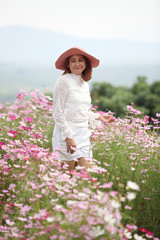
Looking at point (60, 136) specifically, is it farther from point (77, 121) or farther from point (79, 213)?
point (79, 213)

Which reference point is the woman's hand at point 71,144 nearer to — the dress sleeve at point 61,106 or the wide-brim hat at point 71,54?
the dress sleeve at point 61,106

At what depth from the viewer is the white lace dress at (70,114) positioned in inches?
116

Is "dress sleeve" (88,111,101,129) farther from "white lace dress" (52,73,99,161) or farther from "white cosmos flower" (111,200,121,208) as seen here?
"white cosmos flower" (111,200,121,208)

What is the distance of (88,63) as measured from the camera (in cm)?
329

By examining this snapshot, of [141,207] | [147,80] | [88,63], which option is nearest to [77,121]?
[88,63]

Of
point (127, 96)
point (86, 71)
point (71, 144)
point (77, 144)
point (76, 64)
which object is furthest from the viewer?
point (127, 96)

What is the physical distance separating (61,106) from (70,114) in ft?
0.43

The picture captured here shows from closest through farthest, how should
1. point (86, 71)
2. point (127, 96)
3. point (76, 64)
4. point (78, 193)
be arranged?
1. point (78, 193)
2. point (76, 64)
3. point (86, 71)
4. point (127, 96)

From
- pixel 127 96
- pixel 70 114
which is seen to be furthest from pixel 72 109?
pixel 127 96

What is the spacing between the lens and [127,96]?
70.1ft

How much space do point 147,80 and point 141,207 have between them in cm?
2518

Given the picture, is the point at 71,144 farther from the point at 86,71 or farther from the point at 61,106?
the point at 86,71

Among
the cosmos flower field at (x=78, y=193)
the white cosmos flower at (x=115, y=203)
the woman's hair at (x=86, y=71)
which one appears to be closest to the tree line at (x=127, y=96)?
the cosmos flower field at (x=78, y=193)

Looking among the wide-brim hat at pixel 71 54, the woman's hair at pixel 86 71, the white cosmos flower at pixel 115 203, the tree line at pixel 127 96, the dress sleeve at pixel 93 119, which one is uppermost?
the wide-brim hat at pixel 71 54
